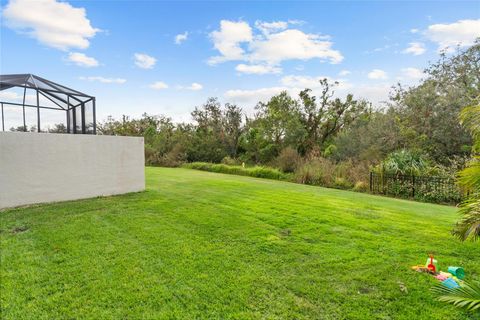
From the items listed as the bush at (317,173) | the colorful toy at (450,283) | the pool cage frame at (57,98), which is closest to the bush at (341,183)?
the bush at (317,173)

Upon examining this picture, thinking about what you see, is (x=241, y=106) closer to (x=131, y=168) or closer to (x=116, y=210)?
(x=131, y=168)

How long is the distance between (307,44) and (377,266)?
1138 cm

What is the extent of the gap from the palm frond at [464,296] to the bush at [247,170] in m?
12.0

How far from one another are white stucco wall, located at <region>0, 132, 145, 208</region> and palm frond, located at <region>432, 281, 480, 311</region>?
7481 millimetres

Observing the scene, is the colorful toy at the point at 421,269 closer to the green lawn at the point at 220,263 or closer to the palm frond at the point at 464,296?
the green lawn at the point at 220,263

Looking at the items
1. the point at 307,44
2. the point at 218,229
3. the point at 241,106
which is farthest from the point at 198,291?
the point at 241,106

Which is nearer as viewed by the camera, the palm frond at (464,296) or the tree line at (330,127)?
the palm frond at (464,296)

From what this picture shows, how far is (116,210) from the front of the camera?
564 cm

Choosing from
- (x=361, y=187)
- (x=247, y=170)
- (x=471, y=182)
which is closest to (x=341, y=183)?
(x=361, y=187)

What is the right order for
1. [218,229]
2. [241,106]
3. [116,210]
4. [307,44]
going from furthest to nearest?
[241,106] → [307,44] → [116,210] → [218,229]

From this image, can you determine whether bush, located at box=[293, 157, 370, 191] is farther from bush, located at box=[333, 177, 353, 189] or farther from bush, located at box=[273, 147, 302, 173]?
bush, located at box=[273, 147, 302, 173]

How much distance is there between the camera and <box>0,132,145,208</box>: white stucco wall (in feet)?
18.4

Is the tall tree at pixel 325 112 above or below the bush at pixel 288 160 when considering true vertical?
above

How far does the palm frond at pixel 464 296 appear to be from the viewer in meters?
2.13
